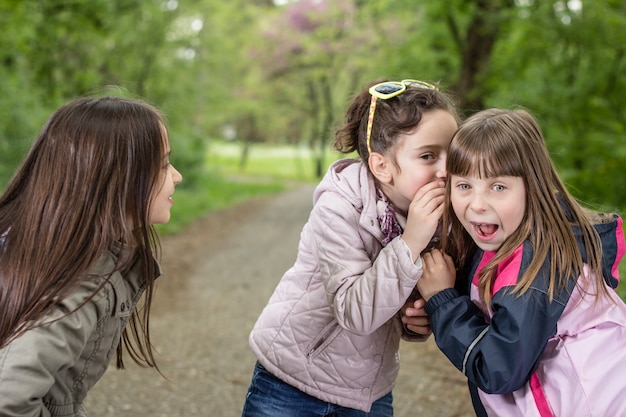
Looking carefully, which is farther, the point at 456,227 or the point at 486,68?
the point at 486,68

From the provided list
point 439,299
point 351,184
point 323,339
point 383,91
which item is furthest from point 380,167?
point 323,339

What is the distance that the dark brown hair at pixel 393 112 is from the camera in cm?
207

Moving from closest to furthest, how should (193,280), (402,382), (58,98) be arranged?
(402,382)
(193,280)
(58,98)

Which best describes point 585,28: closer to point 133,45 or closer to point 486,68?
point 486,68

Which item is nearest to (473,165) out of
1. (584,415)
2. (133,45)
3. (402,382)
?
(584,415)

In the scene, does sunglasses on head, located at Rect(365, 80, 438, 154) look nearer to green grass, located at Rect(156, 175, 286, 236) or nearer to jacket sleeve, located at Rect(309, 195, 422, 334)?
jacket sleeve, located at Rect(309, 195, 422, 334)

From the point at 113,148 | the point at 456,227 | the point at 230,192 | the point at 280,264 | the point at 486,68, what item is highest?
the point at 113,148

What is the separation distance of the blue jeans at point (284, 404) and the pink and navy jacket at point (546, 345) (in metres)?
0.54

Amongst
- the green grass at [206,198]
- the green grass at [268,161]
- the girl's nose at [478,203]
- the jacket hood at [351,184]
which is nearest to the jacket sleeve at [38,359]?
the jacket hood at [351,184]

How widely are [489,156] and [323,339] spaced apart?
788 millimetres

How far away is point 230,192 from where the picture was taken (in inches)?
682

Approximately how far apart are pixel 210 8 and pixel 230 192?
4.62m

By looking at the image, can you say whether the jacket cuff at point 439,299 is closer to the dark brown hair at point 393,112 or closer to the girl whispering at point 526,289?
→ the girl whispering at point 526,289

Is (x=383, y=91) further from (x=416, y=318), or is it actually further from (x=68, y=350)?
(x=68, y=350)
